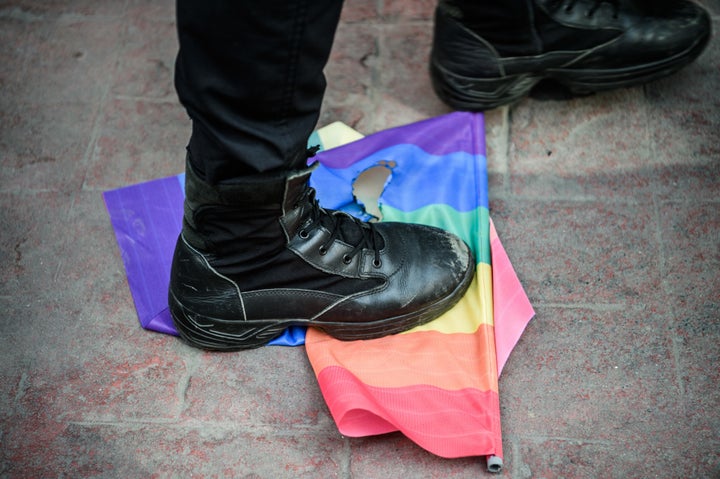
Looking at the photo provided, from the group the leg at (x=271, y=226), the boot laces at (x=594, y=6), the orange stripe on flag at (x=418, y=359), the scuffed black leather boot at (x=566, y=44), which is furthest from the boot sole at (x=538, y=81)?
the orange stripe on flag at (x=418, y=359)

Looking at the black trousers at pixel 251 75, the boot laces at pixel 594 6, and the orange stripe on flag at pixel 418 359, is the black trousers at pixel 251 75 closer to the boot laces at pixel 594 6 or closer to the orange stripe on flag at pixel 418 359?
the orange stripe on flag at pixel 418 359

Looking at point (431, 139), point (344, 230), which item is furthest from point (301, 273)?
point (431, 139)

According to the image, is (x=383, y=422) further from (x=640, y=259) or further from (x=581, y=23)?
(x=581, y=23)

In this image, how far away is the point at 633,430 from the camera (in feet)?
4.09

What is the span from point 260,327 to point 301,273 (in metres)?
0.15

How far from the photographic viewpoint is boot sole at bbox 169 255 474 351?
4.41ft

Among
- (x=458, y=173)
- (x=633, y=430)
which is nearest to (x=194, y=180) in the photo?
(x=458, y=173)

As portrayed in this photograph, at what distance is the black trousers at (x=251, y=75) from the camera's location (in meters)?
0.96

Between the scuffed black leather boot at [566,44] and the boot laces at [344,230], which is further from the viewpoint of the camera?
the scuffed black leather boot at [566,44]

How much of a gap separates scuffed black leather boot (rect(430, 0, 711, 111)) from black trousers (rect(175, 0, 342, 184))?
73cm

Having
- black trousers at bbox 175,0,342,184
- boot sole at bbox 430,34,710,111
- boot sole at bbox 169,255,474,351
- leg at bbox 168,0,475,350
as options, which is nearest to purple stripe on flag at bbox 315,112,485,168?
boot sole at bbox 430,34,710,111

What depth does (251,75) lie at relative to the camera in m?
1.00

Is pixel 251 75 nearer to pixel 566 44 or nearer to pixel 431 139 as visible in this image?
pixel 431 139

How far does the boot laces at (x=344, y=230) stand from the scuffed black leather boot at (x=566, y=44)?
1.89 feet
